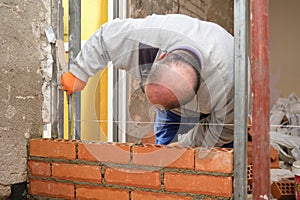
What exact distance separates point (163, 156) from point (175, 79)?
278 mm

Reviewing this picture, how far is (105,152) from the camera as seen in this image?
4.54 ft

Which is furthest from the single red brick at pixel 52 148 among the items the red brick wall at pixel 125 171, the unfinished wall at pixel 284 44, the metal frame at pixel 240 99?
the unfinished wall at pixel 284 44

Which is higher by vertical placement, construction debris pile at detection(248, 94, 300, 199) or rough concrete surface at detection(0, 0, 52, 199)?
rough concrete surface at detection(0, 0, 52, 199)

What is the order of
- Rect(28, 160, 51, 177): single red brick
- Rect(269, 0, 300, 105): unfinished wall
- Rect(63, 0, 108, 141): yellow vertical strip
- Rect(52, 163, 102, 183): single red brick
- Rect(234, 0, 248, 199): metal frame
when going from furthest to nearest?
Rect(269, 0, 300, 105): unfinished wall < Rect(63, 0, 108, 141): yellow vertical strip < Rect(28, 160, 51, 177): single red brick < Rect(52, 163, 102, 183): single red brick < Rect(234, 0, 248, 199): metal frame

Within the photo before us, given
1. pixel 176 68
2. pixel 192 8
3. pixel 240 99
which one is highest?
pixel 192 8

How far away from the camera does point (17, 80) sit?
58.4 inches

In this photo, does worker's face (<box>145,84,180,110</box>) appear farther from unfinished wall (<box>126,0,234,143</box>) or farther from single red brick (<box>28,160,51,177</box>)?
single red brick (<box>28,160,51,177</box>)

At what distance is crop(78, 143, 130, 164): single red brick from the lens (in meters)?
1.35

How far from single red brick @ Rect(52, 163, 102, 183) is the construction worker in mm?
298

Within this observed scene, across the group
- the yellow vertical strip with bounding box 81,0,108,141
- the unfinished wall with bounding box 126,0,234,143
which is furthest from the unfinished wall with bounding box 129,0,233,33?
the yellow vertical strip with bounding box 81,0,108,141

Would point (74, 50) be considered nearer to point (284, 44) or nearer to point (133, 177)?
point (133, 177)

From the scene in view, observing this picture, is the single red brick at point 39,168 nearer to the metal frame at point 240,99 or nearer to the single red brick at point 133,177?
the single red brick at point 133,177

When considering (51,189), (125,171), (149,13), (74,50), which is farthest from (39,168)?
(149,13)

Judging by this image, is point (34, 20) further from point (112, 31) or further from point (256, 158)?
point (256, 158)
